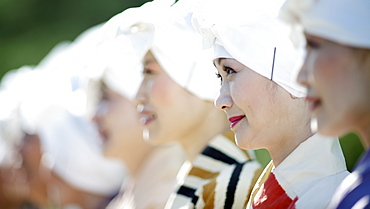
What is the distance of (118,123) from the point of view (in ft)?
19.5

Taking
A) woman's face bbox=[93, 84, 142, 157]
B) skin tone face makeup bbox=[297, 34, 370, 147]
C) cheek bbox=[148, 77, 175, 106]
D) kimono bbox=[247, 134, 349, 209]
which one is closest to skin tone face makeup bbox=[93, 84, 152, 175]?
woman's face bbox=[93, 84, 142, 157]

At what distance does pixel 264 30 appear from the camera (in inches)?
135

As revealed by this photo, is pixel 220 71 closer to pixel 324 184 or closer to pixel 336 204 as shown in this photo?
pixel 324 184

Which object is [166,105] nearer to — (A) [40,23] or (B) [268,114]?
(B) [268,114]

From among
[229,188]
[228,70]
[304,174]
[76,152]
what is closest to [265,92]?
[228,70]

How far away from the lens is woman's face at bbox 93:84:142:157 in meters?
5.91

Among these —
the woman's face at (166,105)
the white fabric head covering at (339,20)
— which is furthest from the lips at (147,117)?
the white fabric head covering at (339,20)

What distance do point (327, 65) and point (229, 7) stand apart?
40.3 inches

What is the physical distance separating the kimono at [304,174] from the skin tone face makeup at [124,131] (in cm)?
258

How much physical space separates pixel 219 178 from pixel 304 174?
2.76 feet

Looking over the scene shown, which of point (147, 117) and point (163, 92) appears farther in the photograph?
point (147, 117)

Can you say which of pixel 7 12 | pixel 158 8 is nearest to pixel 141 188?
pixel 158 8

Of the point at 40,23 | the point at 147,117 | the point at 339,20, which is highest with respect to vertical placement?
the point at 339,20

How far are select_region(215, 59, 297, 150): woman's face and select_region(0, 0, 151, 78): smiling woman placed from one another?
8.61 m
